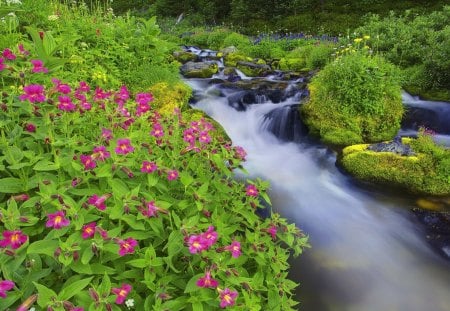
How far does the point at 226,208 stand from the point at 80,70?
3.34m

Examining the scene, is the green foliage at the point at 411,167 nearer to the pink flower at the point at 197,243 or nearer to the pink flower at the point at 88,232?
the pink flower at the point at 197,243

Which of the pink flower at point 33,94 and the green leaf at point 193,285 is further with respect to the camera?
the pink flower at point 33,94

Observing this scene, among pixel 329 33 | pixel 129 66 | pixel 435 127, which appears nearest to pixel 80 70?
pixel 129 66

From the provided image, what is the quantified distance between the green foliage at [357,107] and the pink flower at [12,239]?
5579 mm

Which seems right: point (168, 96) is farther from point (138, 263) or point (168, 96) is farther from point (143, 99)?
point (138, 263)

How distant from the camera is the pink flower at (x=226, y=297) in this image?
6.10ft

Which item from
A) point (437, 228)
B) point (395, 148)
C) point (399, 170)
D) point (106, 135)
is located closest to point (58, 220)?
point (106, 135)

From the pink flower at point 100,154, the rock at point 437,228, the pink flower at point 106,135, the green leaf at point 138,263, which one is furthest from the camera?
the rock at point 437,228

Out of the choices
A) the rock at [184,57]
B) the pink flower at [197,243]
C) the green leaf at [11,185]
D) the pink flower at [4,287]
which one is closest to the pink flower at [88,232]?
the pink flower at [4,287]

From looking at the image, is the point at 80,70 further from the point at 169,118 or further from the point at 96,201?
the point at 96,201

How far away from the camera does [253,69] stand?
10.7 meters

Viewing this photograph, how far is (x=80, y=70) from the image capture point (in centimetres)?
516

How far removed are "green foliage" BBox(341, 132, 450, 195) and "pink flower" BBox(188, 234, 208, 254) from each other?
430cm

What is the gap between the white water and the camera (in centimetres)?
371
